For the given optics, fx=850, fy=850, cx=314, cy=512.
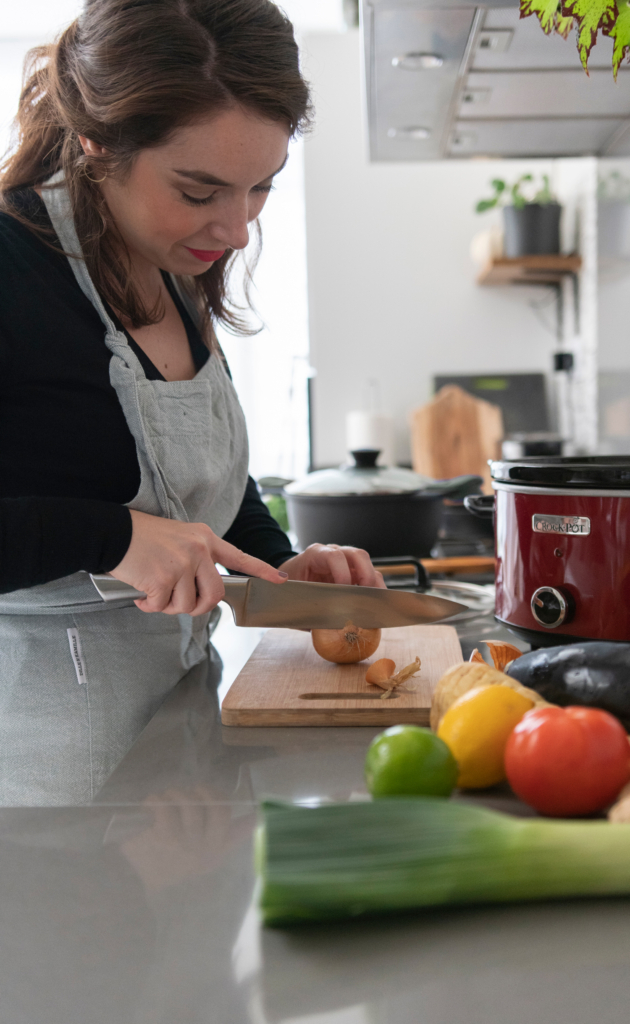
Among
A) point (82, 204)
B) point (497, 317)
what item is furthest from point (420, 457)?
point (82, 204)

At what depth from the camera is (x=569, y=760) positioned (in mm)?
484

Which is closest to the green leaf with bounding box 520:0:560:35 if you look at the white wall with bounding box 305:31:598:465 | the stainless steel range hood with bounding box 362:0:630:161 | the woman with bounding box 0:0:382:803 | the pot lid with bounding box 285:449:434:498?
the woman with bounding box 0:0:382:803

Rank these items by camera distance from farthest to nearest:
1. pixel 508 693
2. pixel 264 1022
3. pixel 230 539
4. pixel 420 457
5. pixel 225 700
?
pixel 420 457 < pixel 230 539 < pixel 225 700 < pixel 508 693 < pixel 264 1022

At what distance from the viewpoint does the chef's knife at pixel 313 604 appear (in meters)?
0.88

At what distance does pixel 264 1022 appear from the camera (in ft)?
1.25

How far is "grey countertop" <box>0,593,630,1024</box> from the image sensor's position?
39 cm

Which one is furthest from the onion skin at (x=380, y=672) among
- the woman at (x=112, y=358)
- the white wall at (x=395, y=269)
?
the white wall at (x=395, y=269)

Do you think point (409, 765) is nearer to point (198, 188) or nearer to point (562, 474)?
point (562, 474)

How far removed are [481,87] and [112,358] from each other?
916mm

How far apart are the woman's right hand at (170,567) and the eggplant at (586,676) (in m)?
0.30

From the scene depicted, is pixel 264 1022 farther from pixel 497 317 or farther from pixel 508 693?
pixel 497 317

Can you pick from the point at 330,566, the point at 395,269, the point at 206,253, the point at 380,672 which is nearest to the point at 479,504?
the point at 330,566

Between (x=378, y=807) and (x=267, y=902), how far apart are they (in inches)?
2.7

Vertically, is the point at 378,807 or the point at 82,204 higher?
the point at 82,204
